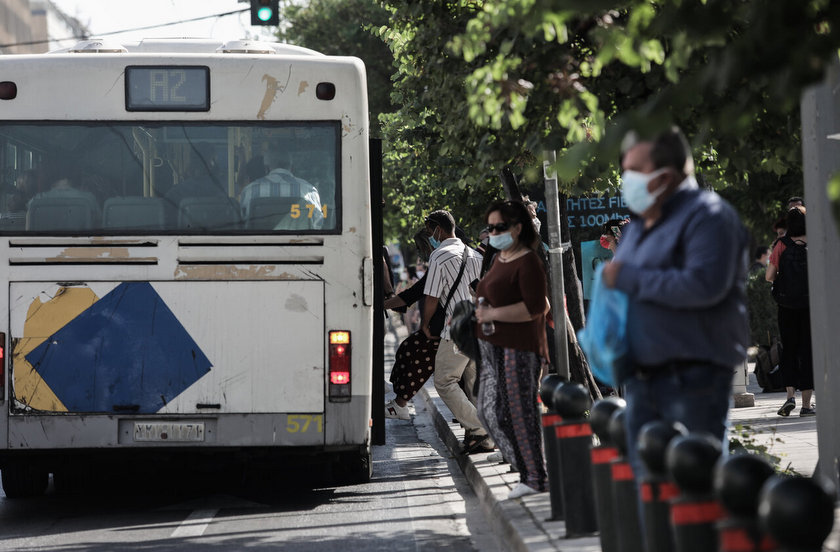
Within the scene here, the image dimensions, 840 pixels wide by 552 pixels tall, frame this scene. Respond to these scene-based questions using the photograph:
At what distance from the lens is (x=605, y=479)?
5.60m

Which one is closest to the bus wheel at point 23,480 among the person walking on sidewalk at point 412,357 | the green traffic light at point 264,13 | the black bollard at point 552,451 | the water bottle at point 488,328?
the person walking on sidewalk at point 412,357

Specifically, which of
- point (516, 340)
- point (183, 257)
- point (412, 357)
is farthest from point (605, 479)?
point (412, 357)

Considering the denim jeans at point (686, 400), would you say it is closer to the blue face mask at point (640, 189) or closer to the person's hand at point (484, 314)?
the blue face mask at point (640, 189)

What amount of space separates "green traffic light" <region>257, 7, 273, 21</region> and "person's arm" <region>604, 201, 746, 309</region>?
11923 millimetres

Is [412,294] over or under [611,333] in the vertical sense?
over

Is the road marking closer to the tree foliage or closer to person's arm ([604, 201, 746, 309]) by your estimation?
the tree foliage

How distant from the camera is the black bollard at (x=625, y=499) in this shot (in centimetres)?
512

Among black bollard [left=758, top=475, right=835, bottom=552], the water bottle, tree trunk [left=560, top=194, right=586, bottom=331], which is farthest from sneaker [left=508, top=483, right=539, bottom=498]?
tree trunk [left=560, top=194, right=586, bottom=331]

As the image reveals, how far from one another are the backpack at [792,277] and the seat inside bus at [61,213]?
6445mm

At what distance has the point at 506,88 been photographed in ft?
19.7

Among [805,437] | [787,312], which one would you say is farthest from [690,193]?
[787,312]

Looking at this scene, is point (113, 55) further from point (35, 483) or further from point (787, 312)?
point (787, 312)

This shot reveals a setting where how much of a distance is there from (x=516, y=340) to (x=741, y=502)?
14.0 ft

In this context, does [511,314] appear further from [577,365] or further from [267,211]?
[577,365]
